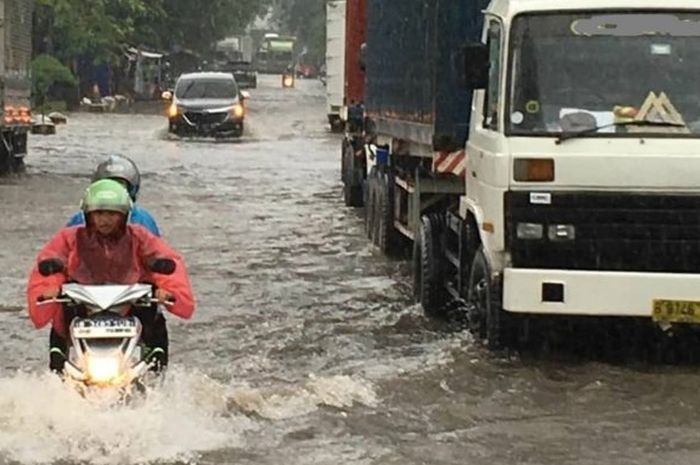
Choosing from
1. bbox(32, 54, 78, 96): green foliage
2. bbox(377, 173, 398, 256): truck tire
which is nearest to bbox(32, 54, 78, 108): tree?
bbox(32, 54, 78, 96): green foliage

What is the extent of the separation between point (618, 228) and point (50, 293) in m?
3.74

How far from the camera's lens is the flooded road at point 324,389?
314 inches

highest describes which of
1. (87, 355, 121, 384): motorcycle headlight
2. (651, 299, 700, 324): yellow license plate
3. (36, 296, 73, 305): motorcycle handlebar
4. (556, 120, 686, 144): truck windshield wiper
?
(556, 120, 686, 144): truck windshield wiper

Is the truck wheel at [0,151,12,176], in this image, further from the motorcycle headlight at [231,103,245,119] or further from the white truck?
the motorcycle headlight at [231,103,245,119]

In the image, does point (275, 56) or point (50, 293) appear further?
point (275, 56)

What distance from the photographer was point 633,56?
1009cm

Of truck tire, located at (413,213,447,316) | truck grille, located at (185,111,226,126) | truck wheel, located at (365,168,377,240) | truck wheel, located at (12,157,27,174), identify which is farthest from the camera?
truck grille, located at (185,111,226,126)

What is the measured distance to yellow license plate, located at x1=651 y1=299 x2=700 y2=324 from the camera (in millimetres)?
9797

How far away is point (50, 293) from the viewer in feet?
25.2

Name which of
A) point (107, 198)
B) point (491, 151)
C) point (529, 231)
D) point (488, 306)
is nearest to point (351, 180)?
point (488, 306)

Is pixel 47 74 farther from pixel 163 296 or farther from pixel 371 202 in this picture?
pixel 163 296

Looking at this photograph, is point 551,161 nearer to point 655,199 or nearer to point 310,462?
point 655,199

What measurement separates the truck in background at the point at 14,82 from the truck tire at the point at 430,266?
48.8 ft

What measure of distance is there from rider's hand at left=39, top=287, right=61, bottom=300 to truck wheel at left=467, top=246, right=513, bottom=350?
3.41 m
